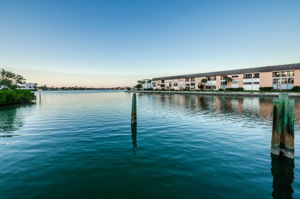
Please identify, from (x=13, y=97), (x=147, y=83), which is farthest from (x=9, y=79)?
(x=147, y=83)

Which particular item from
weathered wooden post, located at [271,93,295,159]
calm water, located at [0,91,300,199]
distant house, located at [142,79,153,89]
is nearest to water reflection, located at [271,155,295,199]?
calm water, located at [0,91,300,199]

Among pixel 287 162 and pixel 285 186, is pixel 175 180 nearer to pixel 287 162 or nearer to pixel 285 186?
pixel 285 186

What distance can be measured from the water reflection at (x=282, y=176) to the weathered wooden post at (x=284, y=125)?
1.39ft

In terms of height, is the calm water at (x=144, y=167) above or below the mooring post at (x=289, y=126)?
below

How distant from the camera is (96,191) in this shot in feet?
20.6

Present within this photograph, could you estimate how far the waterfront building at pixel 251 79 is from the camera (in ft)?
242

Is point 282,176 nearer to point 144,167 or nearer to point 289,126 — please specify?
point 289,126

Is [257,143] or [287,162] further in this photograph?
[257,143]

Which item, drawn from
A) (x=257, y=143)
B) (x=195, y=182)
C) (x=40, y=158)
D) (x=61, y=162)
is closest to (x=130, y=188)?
(x=195, y=182)

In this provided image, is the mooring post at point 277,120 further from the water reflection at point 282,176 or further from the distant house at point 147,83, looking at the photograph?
the distant house at point 147,83

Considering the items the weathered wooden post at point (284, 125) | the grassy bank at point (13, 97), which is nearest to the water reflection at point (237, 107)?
the weathered wooden post at point (284, 125)

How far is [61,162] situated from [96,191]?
3.84m

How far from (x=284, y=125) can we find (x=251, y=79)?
93392mm

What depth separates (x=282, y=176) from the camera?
7523 millimetres
